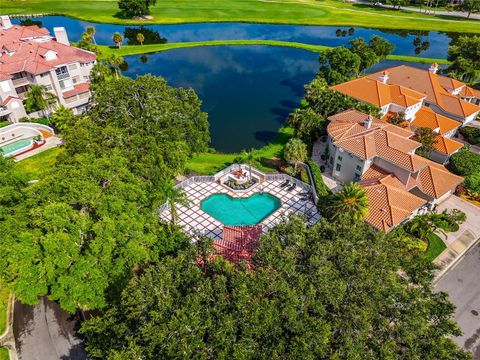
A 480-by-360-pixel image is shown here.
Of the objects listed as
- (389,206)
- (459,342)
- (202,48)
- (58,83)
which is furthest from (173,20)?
(459,342)

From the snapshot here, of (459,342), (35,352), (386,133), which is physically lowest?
(459,342)

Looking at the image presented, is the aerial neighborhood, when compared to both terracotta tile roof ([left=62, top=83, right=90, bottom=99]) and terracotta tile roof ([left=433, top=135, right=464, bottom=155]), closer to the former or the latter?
terracotta tile roof ([left=433, top=135, right=464, bottom=155])

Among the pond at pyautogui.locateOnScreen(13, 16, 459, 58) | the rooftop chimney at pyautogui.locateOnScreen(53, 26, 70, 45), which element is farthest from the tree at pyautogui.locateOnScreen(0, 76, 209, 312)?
the pond at pyautogui.locateOnScreen(13, 16, 459, 58)

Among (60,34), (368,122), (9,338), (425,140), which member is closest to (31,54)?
(60,34)

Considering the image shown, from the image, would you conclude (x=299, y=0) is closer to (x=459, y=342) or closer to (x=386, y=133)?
(x=386, y=133)

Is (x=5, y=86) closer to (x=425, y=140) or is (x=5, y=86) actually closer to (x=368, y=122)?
(x=368, y=122)

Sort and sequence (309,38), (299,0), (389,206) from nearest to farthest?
(389,206) → (309,38) → (299,0)
